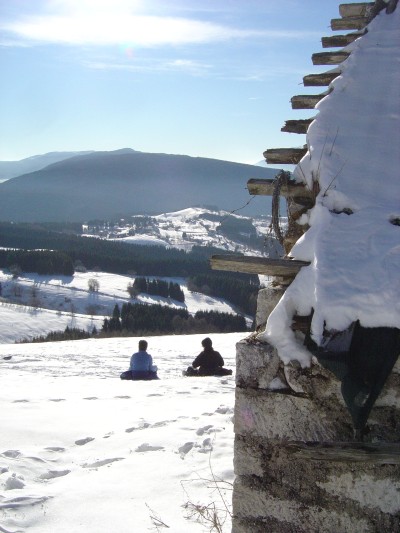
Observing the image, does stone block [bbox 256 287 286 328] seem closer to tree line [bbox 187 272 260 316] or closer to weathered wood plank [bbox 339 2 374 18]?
weathered wood plank [bbox 339 2 374 18]

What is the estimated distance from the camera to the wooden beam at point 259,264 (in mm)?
2949

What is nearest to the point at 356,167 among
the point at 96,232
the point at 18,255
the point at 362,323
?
the point at 362,323

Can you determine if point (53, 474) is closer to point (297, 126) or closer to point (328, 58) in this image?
point (297, 126)

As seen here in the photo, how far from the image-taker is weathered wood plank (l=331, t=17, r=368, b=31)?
5344 mm

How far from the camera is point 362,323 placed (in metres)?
2.53

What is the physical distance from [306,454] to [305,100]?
2.98 meters

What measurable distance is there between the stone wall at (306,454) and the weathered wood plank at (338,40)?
337 cm

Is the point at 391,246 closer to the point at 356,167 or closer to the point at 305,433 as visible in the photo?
the point at 356,167

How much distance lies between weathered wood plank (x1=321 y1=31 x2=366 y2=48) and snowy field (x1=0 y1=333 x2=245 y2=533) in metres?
3.86

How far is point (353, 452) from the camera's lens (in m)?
2.58

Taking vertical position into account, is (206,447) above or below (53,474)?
above

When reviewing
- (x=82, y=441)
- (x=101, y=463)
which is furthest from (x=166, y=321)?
(x=101, y=463)

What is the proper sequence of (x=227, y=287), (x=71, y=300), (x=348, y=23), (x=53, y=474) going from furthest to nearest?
1. (x=227, y=287)
2. (x=71, y=300)
3. (x=348, y=23)
4. (x=53, y=474)

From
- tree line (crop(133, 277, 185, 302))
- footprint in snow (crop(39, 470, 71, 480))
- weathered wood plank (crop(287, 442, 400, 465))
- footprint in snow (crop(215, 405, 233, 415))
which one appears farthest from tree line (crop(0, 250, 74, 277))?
weathered wood plank (crop(287, 442, 400, 465))
